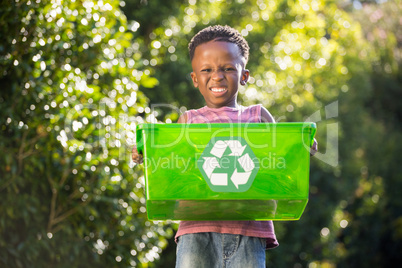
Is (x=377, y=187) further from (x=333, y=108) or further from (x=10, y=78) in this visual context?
(x=10, y=78)

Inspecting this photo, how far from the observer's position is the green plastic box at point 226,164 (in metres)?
2.30

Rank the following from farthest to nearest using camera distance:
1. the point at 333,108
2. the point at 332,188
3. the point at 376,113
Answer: the point at 376,113
the point at 332,188
the point at 333,108

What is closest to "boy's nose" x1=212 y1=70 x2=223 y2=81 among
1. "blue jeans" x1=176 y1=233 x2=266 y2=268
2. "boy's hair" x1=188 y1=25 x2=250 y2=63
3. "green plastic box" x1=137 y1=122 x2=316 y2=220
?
"boy's hair" x1=188 y1=25 x2=250 y2=63

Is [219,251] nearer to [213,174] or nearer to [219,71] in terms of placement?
[213,174]

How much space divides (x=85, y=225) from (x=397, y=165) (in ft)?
29.6

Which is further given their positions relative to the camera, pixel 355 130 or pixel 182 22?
pixel 355 130

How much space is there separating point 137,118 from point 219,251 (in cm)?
218

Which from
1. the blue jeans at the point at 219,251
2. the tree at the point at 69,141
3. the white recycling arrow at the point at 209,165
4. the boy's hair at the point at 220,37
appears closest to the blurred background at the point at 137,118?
the tree at the point at 69,141

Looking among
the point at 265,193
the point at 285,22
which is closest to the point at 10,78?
the point at 265,193

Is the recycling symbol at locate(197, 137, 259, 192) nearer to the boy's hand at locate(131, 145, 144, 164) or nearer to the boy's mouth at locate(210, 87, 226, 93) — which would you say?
the boy's hand at locate(131, 145, 144, 164)

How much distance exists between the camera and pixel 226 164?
7.72 feet

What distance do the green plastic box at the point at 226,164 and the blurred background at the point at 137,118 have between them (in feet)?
5.36

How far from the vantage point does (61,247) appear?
4.18 m

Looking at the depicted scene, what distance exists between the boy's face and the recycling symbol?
37cm
